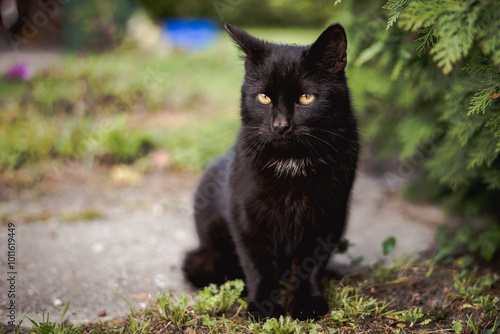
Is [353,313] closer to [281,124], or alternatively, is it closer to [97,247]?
[281,124]

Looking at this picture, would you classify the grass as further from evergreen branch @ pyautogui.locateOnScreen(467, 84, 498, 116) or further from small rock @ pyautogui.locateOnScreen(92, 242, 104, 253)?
evergreen branch @ pyautogui.locateOnScreen(467, 84, 498, 116)

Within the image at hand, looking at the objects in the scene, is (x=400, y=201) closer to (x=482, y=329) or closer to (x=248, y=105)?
(x=482, y=329)

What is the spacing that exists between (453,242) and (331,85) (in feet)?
5.38

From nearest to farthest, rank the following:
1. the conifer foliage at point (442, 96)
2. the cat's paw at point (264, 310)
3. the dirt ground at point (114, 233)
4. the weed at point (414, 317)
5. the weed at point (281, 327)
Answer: the conifer foliage at point (442, 96) → the weed at point (281, 327) → the weed at point (414, 317) → the cat's paw at point (264, 310) → the dirt ground at point (114, 233)

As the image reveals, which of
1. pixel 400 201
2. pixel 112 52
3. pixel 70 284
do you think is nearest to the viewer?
pixel 70 284

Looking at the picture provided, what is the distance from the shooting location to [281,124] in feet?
6.15

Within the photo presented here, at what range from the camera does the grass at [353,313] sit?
1883mm

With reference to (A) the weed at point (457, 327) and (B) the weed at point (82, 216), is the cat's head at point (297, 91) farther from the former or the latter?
(B) the weed at point (82, 216)

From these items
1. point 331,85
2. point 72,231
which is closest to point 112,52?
point 72,231

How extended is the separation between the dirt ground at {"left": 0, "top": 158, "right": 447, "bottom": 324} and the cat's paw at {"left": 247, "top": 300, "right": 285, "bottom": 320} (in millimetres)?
510

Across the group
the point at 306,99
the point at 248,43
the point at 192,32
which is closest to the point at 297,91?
the point at 306,99

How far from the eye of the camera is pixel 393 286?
2322mm

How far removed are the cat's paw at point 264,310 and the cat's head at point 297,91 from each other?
813mm

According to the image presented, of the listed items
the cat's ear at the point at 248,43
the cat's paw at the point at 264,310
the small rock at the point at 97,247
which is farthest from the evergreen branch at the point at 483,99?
the small rock at the point at 97,247
